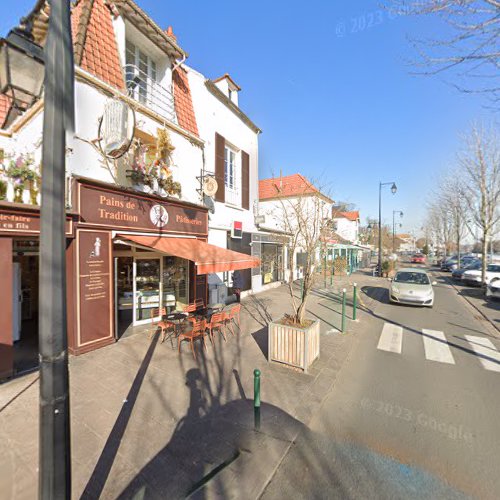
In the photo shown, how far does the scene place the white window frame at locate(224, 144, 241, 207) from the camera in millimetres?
12180

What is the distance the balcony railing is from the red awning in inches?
164

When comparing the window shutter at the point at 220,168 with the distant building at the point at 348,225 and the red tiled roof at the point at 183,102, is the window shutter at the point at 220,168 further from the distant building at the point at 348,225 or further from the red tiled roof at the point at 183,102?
the distant building at the point at 348,225

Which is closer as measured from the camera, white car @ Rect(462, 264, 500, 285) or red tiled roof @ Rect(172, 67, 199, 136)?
red tiled roof @ Rect(172, 67, 199, 136)

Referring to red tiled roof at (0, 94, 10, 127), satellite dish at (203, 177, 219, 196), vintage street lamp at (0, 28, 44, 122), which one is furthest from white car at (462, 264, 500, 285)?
red tiled roof at (0, 94, 10, 127)

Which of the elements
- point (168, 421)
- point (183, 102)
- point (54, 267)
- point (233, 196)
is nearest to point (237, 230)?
point (233, 196)

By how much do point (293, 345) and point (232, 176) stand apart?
9.41 m

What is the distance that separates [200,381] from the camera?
16.3 feet

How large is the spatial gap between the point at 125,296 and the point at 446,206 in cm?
2888

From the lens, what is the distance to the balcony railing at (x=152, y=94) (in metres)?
8.20

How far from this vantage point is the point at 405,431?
374 cm

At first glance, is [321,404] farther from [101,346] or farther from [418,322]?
[418,322]

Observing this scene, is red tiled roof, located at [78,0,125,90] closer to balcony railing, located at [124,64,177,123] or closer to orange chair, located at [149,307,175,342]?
balcony railing, located at [124,64,177,123]

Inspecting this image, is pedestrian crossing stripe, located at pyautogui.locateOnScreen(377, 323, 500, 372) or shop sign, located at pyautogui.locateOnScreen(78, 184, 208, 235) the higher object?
shop sign, located at pyautogui.locateOnScreen(78, 184, 208, 235)

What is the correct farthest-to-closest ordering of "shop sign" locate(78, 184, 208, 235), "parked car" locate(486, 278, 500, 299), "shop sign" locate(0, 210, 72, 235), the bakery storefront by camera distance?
1. "parked car" locate(486, 278, 500, 299)
2. "shop sign" locate(78, 184, 208, 235)
3. the bakery storefront
4. "shop sign" locate(0, 210, 72, 235)
